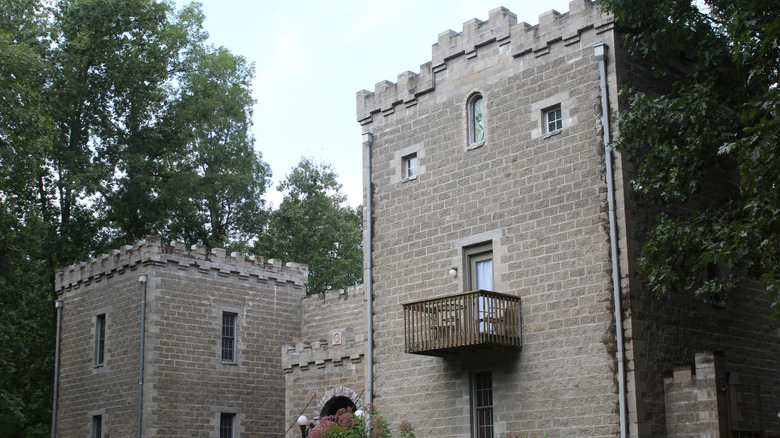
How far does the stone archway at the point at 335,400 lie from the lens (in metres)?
22.8

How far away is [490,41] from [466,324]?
6358 mm

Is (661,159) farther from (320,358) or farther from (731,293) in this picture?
(320,358)

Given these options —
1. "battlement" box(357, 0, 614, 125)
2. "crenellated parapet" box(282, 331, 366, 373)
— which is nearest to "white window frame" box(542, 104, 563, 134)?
"battlement" box(357, 0, 614, 125)

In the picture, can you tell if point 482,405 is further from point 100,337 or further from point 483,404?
point 100,337

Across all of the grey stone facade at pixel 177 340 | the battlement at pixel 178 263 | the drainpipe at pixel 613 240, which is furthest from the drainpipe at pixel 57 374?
the drainpipe at pixel 613 240

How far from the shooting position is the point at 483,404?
19219mm

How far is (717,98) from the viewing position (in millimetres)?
16297

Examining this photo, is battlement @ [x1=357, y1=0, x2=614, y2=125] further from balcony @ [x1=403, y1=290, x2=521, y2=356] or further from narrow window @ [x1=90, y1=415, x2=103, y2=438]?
narrow window @ [x1=90, y1=415, x2=103, y2=438]

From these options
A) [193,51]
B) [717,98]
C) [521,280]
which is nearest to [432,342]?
[521,280]

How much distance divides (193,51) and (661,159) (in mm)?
31077

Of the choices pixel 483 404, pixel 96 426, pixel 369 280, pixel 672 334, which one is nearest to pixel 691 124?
pixel 672 334

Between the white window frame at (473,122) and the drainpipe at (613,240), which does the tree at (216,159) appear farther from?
the drainpipe at (613,240)

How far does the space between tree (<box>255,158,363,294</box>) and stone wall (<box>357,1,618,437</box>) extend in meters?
20.7

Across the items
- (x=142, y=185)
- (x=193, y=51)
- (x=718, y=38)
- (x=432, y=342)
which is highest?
(x=193, y=51)
